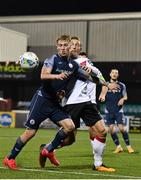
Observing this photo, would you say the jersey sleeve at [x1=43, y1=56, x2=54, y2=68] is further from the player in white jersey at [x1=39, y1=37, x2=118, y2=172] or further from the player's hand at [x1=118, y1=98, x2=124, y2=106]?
the player's hand at [x1=118, y1=98, x2=124, y2=106]

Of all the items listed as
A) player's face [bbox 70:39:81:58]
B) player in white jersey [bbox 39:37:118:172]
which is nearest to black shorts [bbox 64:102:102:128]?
player in white jersey [bbox 39:37:118:172]

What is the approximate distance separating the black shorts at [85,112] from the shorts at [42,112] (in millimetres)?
627

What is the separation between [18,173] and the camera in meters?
9.80

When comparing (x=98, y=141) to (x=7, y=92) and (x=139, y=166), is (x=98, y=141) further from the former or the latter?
(x=7, y=92)

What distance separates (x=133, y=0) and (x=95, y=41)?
424 cm

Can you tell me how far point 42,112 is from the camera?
1041cm

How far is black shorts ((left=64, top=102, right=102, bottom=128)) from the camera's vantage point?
10961 mm

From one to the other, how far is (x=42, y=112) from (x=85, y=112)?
1.04 meters

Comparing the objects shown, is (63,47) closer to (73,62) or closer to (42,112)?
(73,62)

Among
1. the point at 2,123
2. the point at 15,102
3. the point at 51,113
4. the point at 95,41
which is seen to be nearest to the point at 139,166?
the point at 51,113

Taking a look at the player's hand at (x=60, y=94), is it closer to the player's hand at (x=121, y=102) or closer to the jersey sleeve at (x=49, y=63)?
the jersey sleeve at (x=49, y=63)

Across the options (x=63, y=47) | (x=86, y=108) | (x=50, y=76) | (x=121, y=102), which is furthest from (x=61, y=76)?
(x=121, y=102)

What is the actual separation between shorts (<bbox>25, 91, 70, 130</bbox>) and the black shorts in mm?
627

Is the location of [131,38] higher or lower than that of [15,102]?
higher
